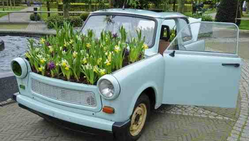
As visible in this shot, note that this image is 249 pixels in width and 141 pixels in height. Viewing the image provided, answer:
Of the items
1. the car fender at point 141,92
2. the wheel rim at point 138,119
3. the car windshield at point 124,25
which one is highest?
the car windshield at point 124,25

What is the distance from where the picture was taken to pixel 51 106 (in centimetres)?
333

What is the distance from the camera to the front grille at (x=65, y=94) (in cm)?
309

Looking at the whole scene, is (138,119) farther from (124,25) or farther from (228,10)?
(228,10)

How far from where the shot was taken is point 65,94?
3215 mm

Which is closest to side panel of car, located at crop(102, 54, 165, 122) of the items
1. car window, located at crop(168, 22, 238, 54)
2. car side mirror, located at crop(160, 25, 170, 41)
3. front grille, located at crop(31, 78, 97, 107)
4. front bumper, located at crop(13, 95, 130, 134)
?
front bumper, located at crop(13, 95, 130, 134)

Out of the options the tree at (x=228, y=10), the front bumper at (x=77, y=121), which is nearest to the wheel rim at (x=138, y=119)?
the front bumper at (x=77, y=121)

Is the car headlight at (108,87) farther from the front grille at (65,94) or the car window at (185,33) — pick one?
the car window at (185,33)

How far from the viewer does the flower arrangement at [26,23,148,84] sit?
10.6ft

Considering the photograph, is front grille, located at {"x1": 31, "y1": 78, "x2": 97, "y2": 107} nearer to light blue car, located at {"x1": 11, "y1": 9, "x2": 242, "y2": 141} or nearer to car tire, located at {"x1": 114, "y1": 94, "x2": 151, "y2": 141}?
light blue car, located at {"x1": 11, "y1": 9, "x2": 242, "y2": 141}

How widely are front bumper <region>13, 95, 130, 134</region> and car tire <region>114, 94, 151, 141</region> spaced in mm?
341

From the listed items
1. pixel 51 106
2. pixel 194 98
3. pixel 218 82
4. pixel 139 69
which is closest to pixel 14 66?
pixel 51 106

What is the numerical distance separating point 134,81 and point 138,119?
75 cm

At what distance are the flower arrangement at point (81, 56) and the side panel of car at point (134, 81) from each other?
0.67ft

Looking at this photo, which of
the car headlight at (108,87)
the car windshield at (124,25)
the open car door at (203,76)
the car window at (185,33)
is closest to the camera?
the car headlight at (108,87)
